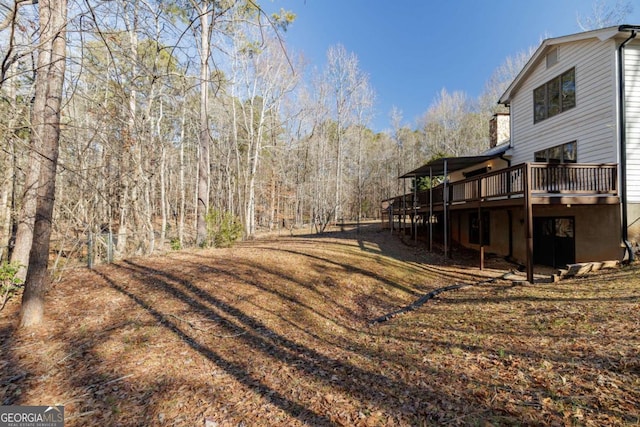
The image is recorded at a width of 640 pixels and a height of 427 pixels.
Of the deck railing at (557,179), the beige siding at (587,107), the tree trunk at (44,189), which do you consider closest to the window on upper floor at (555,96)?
the beige siding at (587,107)

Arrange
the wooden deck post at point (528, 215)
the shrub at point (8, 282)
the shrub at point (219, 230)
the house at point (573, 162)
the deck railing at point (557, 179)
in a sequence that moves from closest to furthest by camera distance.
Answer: the shrub at point (8, 282) < the wooden deck post at point (528, 215) < the deck railing at point (557, 179) < the house at point (573, 162) < the shrub at point (219, 230)

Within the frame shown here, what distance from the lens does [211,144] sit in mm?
Answer: 23672

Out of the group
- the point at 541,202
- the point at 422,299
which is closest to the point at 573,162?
the point at 541,202

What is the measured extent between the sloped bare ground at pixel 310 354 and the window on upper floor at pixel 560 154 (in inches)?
183

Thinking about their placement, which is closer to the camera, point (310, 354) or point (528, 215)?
point (310, 354)

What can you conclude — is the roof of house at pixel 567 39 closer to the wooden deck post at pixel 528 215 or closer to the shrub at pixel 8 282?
the wooden deck post at pixel 528 215

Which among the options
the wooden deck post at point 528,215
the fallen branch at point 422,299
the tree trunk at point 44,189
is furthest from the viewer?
the wooden deck post at point 528,215

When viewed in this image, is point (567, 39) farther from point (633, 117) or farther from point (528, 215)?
point (528, 215)

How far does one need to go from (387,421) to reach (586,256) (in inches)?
403

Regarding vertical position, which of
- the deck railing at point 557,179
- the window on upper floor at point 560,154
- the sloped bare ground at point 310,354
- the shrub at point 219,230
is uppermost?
the window on upper floor at point 560,154

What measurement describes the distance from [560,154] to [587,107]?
1.73m

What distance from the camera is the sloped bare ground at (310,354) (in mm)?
2809

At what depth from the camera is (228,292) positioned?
5914 mm

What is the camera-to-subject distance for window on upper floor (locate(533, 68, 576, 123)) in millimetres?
9984
